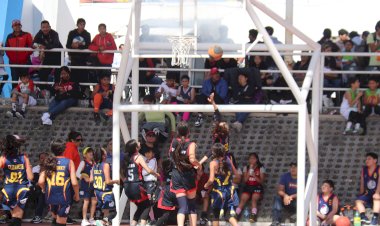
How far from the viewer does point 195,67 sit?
21.2m

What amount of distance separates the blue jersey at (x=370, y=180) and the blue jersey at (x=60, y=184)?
5.24 meters

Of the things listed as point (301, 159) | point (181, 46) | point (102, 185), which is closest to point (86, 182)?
point (102, 185)

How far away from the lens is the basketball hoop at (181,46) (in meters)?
15.9

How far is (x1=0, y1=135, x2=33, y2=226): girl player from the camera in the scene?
54.5ft

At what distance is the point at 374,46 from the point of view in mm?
20562

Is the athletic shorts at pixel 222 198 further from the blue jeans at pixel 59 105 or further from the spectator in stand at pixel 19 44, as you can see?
the spectator in stand at pixel 19 44

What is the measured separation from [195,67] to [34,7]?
6.84m

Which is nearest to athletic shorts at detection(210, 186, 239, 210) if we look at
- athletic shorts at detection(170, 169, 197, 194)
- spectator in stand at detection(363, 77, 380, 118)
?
athletic shorts at detection(170, 169, 197, 194)

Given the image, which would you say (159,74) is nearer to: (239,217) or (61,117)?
(61,117)

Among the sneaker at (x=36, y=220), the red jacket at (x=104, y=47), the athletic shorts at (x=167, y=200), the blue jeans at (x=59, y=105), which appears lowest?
the sneaker at (x=36, y=220)

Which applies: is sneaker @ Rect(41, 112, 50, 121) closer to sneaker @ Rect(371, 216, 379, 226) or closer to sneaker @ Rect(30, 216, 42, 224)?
sneaker @ Rect(30, 216, 42, 224)

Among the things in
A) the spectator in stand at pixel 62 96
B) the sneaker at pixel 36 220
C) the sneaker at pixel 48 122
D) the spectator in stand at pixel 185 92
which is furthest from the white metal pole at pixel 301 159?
the sneaker at pixel 48 122

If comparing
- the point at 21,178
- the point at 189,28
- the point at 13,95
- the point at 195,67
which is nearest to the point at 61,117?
the point at 13,95

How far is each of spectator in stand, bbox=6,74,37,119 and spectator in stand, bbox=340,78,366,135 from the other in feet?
19.1
